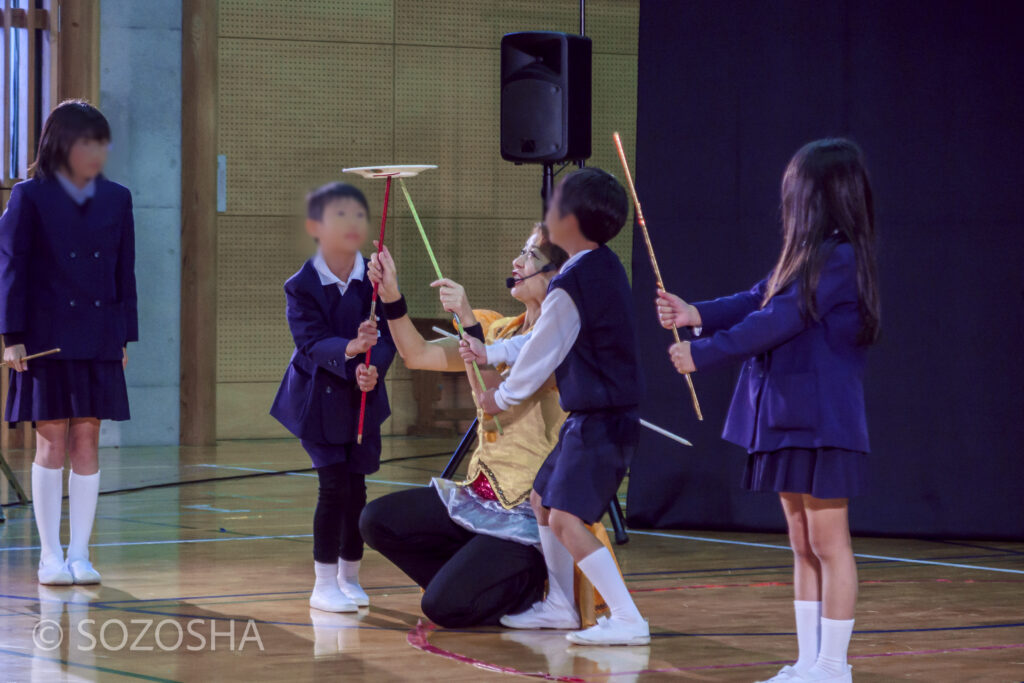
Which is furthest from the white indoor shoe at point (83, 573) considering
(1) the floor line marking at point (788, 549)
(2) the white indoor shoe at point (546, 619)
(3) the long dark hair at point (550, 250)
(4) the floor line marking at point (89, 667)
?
(1) the floor line marking at point (788, 549)

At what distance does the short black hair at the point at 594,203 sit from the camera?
328 cm

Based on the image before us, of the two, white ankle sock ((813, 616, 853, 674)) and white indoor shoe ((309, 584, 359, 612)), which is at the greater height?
white ankle sock ((813, 616, 853, 674))

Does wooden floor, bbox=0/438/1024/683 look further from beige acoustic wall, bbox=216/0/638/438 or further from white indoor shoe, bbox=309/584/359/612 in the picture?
beige acoustic wall, bbox=216/0/638/438

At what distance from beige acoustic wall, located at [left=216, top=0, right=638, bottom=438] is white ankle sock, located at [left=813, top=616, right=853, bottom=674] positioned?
5744 mm

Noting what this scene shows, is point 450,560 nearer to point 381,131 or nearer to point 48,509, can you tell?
point 48,509

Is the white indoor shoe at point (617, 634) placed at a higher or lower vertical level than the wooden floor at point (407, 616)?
higher

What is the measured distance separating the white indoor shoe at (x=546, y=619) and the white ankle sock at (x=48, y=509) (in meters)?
1.44

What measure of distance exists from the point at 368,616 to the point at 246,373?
4968 mm

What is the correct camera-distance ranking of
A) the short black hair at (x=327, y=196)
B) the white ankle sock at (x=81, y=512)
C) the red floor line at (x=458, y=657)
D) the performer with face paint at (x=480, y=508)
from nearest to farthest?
the red floor line at (x=458, y=657)
the short black hair at (x=327, y=196)
the performer with face paint at (x=480, y=508)
the white ankle sock at (x=81, y=512)

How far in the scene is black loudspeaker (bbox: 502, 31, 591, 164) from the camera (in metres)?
5.34

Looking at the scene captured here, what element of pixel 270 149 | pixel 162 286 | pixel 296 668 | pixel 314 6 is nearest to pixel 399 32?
pixel 314 6

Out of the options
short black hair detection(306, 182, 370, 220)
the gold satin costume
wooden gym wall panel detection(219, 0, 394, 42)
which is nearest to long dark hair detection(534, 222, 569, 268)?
the gold satin costume

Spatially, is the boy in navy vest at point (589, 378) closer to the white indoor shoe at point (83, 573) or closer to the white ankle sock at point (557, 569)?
the white ankle sock at point (557, 569)

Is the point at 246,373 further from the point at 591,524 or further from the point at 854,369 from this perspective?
the point at 854,369
